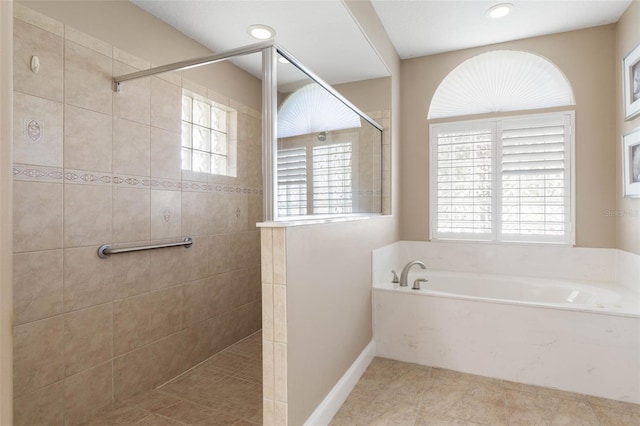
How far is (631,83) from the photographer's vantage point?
97.5 inches

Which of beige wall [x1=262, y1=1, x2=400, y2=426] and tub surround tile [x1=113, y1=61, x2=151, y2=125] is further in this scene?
tub surround tile [x1=113, y1=61, x2=151, y2=125]

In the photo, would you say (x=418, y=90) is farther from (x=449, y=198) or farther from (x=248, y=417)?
(x=248, y=417)

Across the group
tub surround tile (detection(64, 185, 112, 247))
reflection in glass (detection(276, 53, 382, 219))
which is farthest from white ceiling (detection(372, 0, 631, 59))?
tub surround tile (detection(64, 185, 112, 247))

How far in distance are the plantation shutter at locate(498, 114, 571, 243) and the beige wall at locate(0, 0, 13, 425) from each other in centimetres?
335

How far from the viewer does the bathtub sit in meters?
2.00

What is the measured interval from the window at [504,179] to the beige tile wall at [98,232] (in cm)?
212

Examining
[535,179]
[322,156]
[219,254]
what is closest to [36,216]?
[219,254]

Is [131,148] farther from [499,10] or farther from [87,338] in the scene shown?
[499,10]

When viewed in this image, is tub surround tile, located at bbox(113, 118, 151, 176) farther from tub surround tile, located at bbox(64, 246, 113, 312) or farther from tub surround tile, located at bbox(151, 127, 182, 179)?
tub surround tile, located at bbox(64, 246, 113, 312)

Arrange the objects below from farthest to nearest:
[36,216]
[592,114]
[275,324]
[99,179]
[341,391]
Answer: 1. [592,114]
2. [341,391]
3. [99,179]
4. [36,216]
5. [275,324]

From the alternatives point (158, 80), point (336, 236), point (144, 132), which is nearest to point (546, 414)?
point (336, 236)

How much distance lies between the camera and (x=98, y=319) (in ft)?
6.07

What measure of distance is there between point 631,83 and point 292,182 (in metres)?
2.60

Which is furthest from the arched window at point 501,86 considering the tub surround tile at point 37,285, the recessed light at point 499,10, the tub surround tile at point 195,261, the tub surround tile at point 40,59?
the tub surround tile at point 37,285
